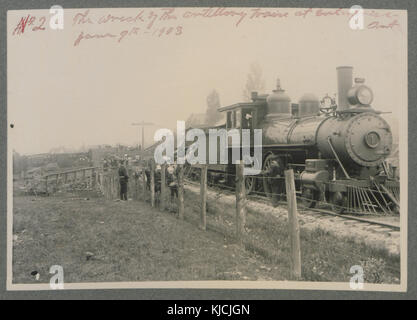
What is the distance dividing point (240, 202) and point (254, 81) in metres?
1.64

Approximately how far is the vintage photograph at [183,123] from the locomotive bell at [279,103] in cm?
7

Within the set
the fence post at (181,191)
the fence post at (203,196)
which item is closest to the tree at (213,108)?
the fence post at (203,196)

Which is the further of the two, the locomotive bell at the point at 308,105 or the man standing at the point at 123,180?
the man standing at the point at 123,180

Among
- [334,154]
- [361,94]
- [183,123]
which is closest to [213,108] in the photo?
[183,123]

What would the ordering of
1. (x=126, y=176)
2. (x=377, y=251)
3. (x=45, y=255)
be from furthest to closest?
1. (x=126, y=176)
2. (x=45, y=255)
3. (x=377, y=251)

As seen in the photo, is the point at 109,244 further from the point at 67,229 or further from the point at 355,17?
the point at 355,17

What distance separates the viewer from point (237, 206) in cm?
527

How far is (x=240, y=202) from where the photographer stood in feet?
17.2

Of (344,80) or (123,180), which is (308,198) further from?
(123,180)

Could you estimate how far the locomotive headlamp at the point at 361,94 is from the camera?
517cm

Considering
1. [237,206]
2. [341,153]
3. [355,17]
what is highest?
[355,17]
